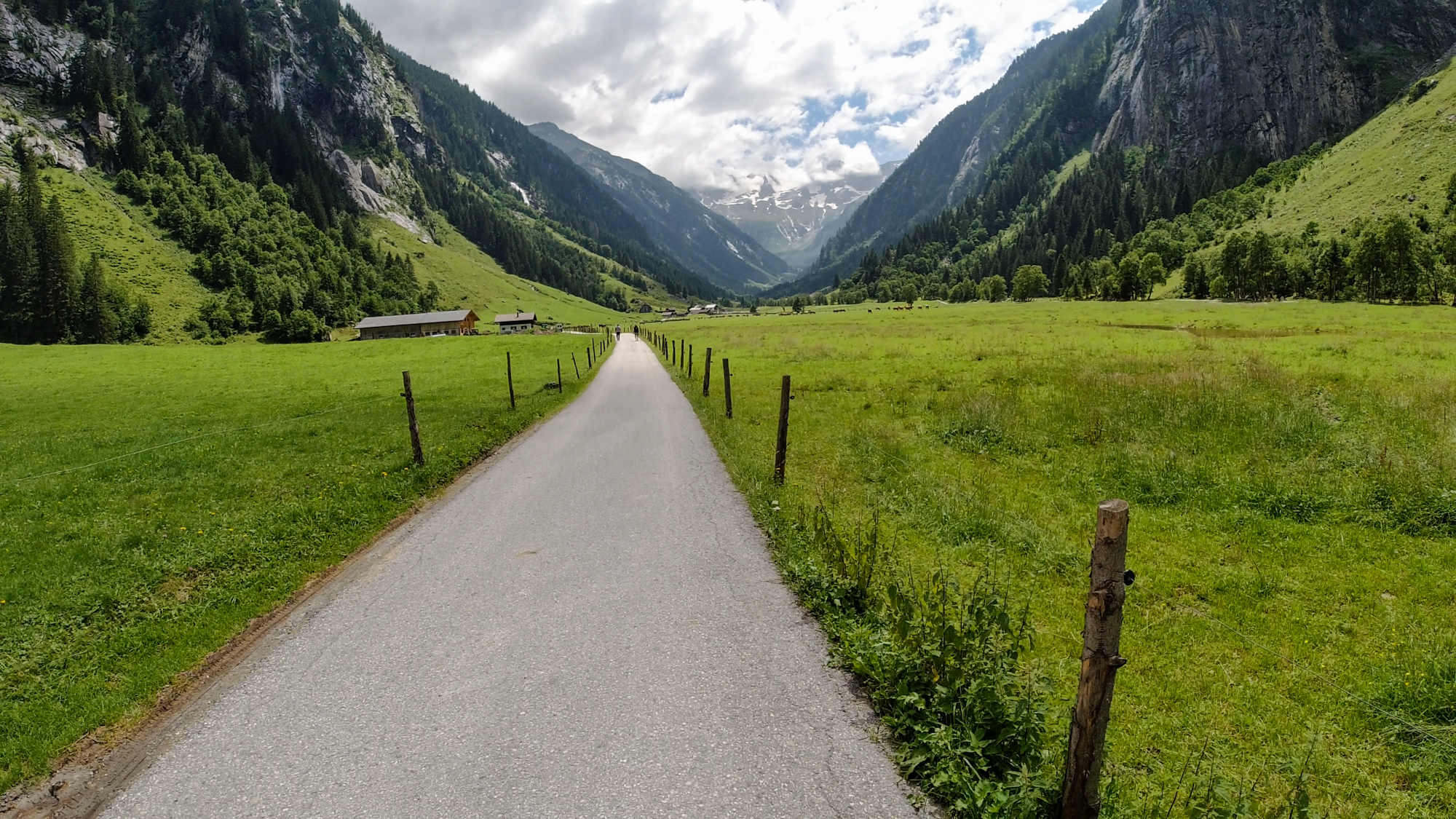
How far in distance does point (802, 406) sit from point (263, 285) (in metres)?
135

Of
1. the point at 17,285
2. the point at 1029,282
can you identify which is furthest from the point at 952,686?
the point at 1029,282

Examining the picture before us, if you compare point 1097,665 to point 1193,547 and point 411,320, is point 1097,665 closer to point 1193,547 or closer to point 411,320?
point 1193,547

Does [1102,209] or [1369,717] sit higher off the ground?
[1102,209]

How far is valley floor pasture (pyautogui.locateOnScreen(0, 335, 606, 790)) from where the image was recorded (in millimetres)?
6262

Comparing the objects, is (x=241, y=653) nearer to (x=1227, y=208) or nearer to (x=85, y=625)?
(x=85, y=625)

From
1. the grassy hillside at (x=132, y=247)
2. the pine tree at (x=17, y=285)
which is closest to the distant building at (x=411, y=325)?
the grassy hillside at (x=132, y=247)

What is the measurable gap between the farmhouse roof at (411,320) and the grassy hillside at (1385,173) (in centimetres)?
18823

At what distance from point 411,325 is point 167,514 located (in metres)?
138

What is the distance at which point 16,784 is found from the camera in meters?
4.70

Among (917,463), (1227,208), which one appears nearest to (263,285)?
(917,463)

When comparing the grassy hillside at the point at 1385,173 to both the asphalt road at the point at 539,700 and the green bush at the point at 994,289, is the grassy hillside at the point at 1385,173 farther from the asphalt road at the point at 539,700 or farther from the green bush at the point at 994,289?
the asphalt road at the point at 539,700

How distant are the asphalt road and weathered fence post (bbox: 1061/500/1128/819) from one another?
1162 millimetres

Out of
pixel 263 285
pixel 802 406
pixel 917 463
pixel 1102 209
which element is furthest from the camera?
pixel 1102 209

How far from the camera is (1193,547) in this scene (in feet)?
28.3
